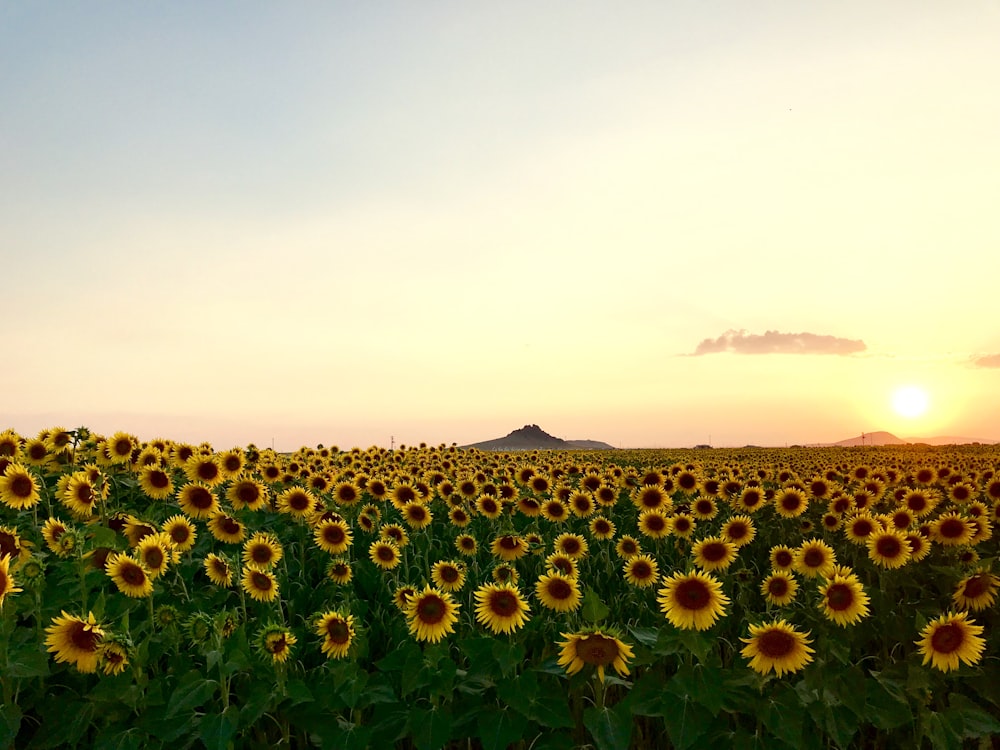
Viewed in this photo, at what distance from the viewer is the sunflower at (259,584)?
21.7 feet

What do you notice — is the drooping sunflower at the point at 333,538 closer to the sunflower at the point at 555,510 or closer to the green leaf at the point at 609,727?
the sunflower at the point at 555,510

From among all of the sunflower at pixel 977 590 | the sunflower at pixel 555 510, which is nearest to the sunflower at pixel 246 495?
the sunflower at pixel 555 510

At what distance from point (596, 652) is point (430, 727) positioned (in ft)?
4.04

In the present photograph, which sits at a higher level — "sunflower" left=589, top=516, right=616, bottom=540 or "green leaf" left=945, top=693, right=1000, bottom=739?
"sunflower" left=589, top=516, right=616, bottom=540

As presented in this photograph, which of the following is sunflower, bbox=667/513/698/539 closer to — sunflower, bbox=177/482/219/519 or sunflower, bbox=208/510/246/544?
sunflower, bbox=208/510/246/544

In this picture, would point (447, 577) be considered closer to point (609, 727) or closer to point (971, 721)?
point (609, 727)

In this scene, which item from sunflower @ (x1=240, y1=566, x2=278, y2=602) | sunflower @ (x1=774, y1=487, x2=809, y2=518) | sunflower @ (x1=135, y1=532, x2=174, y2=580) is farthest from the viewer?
sunflower @ (x1=774, y1=487, x2=809, y2=518)

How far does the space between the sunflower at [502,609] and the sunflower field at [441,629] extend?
2 centimetres

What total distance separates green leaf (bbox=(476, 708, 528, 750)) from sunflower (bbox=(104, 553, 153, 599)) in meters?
2.79

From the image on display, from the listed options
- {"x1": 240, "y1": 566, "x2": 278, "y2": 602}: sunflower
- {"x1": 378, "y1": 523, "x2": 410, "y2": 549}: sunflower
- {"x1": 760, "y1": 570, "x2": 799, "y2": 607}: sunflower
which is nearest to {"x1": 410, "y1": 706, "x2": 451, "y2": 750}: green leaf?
{"x1": 240, "y1": 566, "x2": 278, "y2": 602}: sunflower

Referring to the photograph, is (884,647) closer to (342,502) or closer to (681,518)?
(681,518)

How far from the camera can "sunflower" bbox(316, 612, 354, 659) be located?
18.8 ft

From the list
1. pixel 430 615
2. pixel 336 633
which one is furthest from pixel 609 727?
pixel 336 633

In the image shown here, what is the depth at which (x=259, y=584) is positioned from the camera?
6676 millimetres
